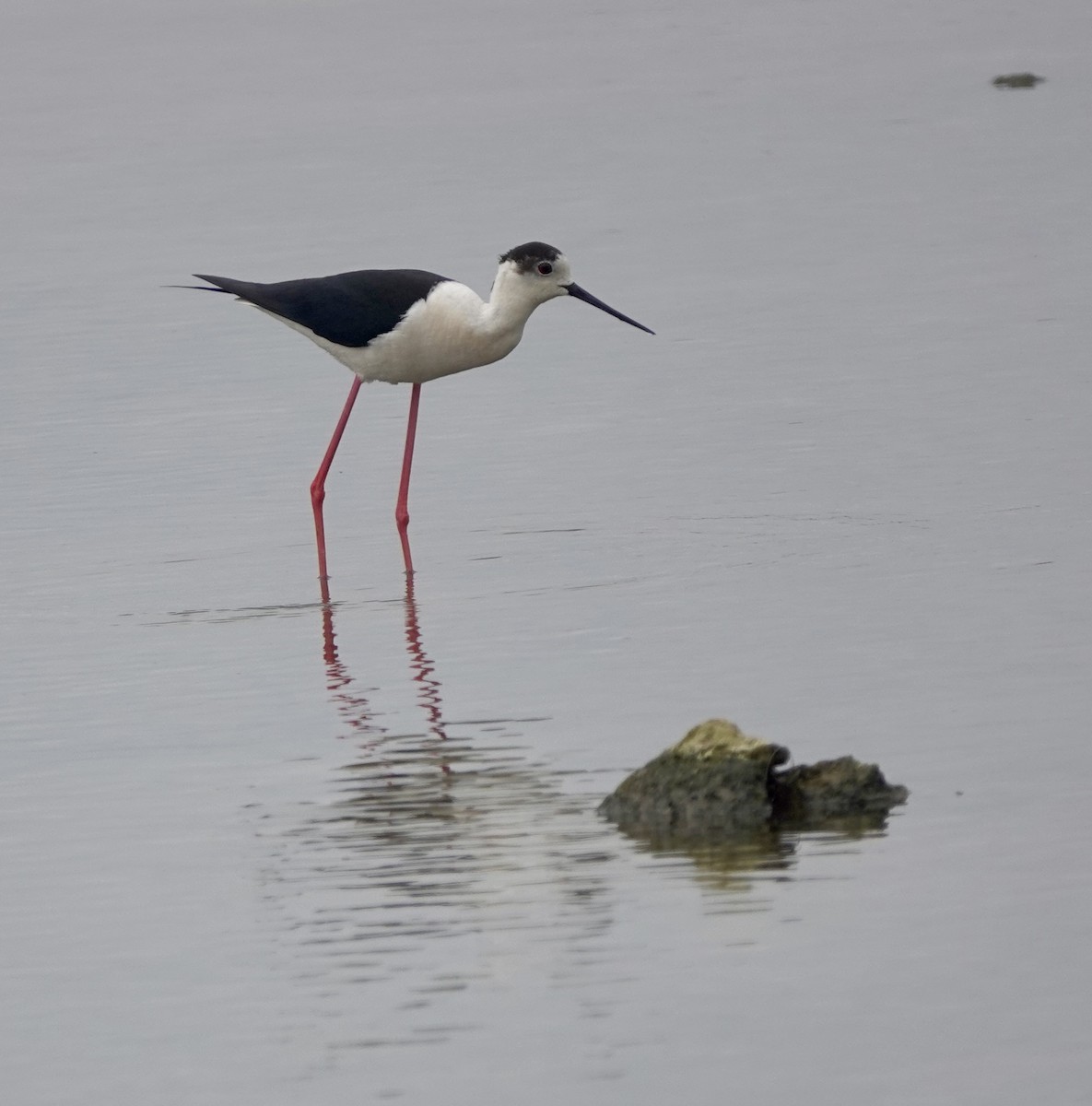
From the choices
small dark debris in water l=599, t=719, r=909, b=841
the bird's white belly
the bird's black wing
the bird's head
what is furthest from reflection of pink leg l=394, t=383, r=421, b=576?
small dark debris in water l=599, t=719, r=909, b=841

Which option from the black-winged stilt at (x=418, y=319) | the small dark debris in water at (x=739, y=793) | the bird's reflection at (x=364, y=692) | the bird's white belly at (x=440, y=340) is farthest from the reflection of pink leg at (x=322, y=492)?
the small dark debris in water at (x=739, y=793)

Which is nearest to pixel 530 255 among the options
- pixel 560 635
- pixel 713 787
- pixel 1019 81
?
pixel 560 635

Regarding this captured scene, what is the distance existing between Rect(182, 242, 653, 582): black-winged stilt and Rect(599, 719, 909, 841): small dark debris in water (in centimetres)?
425

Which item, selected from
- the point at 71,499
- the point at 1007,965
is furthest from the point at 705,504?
the point at 1007,965

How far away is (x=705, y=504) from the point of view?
10.8 metres

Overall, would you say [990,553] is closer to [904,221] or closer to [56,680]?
[56,680]

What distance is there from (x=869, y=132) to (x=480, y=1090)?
18.4 metres

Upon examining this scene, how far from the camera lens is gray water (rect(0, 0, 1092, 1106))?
533 cm

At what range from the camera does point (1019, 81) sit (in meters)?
24.6

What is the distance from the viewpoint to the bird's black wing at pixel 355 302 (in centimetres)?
1094

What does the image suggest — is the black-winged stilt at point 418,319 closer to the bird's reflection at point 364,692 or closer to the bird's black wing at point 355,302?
the bird's black wing at point 355,302

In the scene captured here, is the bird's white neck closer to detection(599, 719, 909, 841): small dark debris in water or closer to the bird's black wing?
the bird's black wing

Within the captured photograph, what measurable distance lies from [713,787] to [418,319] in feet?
Result: 15.8

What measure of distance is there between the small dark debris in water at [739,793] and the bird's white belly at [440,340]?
4.66 m
